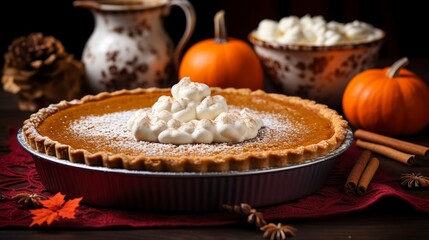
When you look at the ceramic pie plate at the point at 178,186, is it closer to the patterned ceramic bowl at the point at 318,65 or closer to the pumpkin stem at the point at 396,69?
the pumpkin stem at the point at 396,69

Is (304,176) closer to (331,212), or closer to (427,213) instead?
(331,212)

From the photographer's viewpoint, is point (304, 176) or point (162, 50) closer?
point (304, 176)

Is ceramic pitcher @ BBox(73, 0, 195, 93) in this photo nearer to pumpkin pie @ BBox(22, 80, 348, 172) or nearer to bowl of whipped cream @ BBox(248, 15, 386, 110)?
bowl of whipped cream @ BBox(248, 15, 386, 110)

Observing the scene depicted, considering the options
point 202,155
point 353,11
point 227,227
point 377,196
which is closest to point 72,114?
point 202,155

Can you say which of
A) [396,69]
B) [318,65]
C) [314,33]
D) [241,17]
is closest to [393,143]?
[396,69]

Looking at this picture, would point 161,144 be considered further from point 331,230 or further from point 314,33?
point 314,33

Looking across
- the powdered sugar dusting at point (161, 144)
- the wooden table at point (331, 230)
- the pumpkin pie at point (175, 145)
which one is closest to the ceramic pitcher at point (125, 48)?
the pumpkin pie at point (175, 145)
